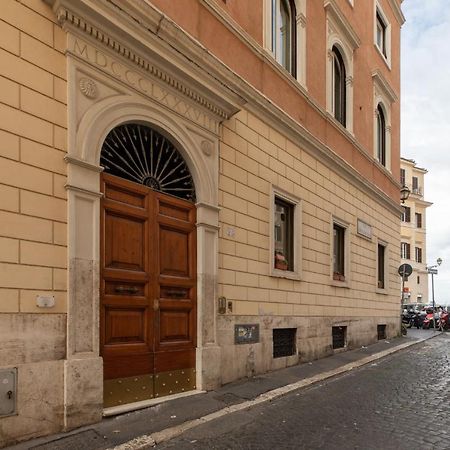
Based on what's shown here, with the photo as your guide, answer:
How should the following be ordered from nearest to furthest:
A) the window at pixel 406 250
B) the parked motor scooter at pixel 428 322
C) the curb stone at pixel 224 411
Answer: the curb stone at pixel 224 411 → the parked motor scooter at pixel 428 322 → the window at pixel 406 250

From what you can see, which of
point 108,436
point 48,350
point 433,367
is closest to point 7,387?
point 48,350

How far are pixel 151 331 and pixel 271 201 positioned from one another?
4.05 m

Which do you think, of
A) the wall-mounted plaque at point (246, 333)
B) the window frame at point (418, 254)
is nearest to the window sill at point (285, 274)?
the wall-mounted plaque at point (246, 333)

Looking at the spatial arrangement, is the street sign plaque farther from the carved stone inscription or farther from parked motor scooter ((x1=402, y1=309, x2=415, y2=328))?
the carved stone inscription

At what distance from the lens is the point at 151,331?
→ 6586mm

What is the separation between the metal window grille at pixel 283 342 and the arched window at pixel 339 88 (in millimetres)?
6585

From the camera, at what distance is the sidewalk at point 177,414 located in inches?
193

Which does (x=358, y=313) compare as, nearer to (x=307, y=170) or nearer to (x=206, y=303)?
(x=307, y=170)

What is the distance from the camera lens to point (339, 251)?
13.6 m

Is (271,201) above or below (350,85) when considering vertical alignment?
below

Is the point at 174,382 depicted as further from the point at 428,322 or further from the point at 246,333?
the point at 428,322

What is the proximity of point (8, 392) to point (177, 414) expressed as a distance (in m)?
2.13

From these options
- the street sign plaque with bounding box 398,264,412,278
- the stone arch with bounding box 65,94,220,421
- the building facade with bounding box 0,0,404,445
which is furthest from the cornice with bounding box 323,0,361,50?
the street sign plaque with bounding box 398,264,412,278

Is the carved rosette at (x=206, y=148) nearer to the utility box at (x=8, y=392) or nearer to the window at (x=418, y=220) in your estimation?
the utility box at (x=8, y=392)
